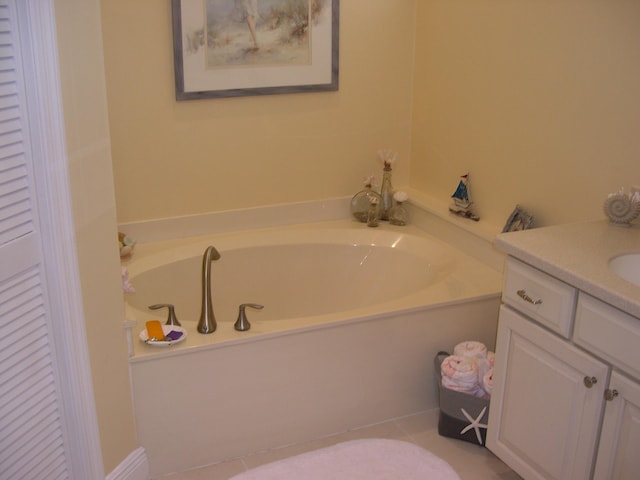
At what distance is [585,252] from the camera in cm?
206

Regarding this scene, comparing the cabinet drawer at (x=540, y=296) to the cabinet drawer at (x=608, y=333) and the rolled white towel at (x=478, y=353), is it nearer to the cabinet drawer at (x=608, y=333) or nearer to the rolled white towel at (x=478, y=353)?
the cabinet drawer at (x=608, y=333)

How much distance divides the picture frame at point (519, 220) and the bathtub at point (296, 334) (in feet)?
0.74

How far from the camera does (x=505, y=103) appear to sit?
2.91 meters

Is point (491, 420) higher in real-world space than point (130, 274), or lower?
lower

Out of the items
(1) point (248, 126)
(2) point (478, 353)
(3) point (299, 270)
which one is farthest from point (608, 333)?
(1) point (248, 126)

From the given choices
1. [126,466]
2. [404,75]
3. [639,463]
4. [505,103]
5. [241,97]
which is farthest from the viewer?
[404,75]

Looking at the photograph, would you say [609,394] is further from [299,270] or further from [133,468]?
[299,270]

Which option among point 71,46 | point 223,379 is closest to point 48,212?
point 71,46

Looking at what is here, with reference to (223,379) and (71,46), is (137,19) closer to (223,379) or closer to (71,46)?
(71,46)

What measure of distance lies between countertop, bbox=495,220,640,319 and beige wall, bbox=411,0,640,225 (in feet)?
0.96

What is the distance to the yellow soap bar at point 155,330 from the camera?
2422 millimetres

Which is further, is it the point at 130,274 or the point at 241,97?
the point at 241,97

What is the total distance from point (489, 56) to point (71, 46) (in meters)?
1.75

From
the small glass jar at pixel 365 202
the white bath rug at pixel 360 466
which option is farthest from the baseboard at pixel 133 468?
the small glass jar at pixel 365 202
